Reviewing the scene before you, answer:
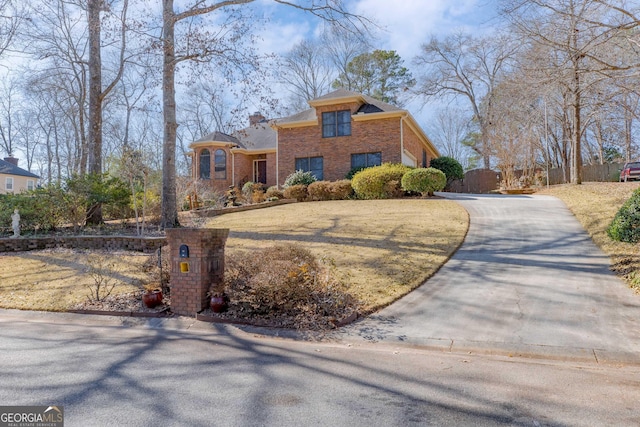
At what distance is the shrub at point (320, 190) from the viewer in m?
18.1

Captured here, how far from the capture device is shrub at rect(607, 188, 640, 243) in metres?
7.62

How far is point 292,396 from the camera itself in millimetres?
3041

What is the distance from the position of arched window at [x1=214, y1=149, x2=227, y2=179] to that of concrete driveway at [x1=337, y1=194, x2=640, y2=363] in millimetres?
18714

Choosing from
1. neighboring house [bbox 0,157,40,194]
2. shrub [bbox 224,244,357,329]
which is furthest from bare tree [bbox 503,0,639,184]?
neighboring house [bbox 0,157,40,194]

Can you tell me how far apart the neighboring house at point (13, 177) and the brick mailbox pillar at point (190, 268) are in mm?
34959

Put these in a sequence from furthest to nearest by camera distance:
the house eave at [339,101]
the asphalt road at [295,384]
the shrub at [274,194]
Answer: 1. the house eave at [339,101]
2. the shrub at [274,194]
3. the asphalt road at [295,384]

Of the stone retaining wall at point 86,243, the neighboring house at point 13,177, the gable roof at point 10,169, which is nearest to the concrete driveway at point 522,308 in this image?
the stone retaining wall at point 86,243

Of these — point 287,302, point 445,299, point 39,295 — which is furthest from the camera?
point 39,295

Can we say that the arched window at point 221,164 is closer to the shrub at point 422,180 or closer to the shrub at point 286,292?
the shrub at point 422,180

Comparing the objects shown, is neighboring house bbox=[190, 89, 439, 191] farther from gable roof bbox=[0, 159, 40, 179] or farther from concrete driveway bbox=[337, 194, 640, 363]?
gable roof bbox=[0, 159, 40, 179]

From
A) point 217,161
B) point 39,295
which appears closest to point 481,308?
point 39,295

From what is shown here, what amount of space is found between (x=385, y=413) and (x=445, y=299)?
3354 millimetres

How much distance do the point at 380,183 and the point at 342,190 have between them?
1.93 m

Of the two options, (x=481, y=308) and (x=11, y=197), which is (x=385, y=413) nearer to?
(x=481, y=308)
